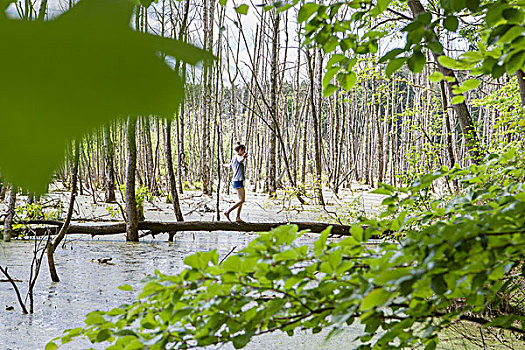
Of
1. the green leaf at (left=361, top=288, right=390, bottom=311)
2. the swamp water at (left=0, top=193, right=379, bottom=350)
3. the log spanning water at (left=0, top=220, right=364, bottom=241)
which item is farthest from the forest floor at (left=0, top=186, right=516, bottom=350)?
the green leaf at (left=361, top=288, right=390, bottom=311)

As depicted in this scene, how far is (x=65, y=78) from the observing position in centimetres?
16

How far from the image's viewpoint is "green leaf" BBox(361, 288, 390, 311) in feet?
1.90

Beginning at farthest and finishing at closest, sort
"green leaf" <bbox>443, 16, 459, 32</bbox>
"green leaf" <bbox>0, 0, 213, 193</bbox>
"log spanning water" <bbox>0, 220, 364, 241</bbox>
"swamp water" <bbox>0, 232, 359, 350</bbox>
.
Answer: "log spanning water" <bbox>0, 220, 364, 241</bbox>, "swamp water" <bbox>0, 232, 359, 350</bbox>, "green leaf" <bbox>443, 16, 459, 32</bbox>, "green leaf" <bbox>0, 0, 213, 193</bbox>

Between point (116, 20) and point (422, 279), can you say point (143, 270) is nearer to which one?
point (422, 279)

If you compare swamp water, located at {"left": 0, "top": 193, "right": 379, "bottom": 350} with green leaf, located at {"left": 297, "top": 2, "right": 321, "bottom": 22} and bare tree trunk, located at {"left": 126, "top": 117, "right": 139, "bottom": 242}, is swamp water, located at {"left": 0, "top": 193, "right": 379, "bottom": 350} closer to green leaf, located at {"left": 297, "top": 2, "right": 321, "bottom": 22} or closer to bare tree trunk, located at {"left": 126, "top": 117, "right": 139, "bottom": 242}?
bare tree trunk, located at {"left": 126, "top": 117, "right": 139, "bottom": 242}

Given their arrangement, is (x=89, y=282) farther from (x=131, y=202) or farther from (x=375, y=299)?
(x=375, y=299)

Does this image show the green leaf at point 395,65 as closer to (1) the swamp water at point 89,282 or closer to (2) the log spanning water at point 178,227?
(1) the swamp water at point 89,282

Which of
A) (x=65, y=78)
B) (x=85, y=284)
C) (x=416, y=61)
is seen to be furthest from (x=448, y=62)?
(x=85, y=284)

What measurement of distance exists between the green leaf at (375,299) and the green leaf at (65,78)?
479 millimetres

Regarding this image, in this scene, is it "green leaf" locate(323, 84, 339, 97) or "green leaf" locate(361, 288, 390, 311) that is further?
"green leaf" locate(323, 84, 339, 97)

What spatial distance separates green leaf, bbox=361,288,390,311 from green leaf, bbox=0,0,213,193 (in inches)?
18.9

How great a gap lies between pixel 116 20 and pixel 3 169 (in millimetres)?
65

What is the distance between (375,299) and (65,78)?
51cm

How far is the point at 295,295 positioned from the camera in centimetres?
88
